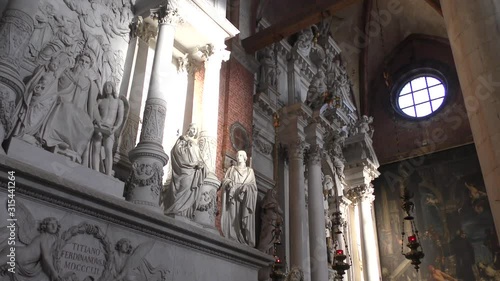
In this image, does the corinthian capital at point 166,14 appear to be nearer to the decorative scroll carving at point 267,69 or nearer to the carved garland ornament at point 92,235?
the carved garland ornament at point 92,235

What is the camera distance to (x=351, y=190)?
1516cm

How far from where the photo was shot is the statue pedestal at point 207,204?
6656 millimetres

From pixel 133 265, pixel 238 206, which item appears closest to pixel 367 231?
pixel 238 206

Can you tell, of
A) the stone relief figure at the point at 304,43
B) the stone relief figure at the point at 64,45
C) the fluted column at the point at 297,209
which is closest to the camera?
the stone relief figure at the point at 64,45

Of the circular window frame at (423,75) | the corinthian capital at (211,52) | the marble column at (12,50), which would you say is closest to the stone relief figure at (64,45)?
the marble column at (12,50)

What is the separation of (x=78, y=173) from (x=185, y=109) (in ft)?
10.9

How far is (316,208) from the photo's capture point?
1184 centimetres

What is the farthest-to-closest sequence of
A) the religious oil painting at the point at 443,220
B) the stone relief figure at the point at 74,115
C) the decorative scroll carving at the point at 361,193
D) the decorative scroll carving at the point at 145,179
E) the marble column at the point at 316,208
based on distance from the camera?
the decorative scroll carving at the point at 361,193 < the religious oil painting at the point at 443,220 < the marble column at the point at 316,208 < the decorative scroll carving at the point at 145,179 < the stone relief figure at the point at 74,115

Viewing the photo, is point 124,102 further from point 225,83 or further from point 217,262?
point 225,83

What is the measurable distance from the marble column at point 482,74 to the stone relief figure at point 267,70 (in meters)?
8.02

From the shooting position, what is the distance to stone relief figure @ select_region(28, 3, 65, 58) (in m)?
5.64

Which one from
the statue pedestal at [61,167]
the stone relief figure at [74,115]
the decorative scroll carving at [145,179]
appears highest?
the stone relief figure at [74,115]

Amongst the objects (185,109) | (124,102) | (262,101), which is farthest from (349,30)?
(124,102)

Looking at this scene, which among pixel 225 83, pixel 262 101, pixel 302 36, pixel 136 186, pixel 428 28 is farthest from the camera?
pixel 428 28
